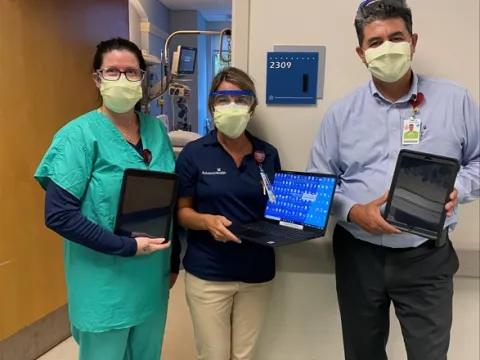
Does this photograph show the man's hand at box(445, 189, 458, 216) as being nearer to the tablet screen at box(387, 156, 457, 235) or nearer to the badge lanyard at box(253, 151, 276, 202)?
the tablet screen at box(387, 156, 457, 235)

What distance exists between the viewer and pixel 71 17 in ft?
8.20

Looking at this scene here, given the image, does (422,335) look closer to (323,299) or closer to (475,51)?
(323,299)

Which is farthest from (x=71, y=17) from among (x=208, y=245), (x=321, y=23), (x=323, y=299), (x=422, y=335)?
(x=422, y=335)

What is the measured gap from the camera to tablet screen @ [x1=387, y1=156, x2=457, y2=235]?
117 cm

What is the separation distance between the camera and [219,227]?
1.34 m

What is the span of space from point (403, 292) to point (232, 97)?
2.70 feet

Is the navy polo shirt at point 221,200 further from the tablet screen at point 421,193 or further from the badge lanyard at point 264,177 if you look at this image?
the tablet screen at point 421,193

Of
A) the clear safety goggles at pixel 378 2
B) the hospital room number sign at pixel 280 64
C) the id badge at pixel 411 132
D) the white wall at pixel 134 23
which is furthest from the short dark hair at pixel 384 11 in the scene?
the white wall at pixel 134 23

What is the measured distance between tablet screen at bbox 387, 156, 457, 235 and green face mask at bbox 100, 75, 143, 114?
0.81m

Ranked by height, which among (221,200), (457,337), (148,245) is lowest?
(457,337)

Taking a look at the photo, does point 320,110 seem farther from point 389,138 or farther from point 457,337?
point 457,337

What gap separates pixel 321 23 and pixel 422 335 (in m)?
1.13

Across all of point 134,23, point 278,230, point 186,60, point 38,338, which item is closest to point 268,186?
point 278,230

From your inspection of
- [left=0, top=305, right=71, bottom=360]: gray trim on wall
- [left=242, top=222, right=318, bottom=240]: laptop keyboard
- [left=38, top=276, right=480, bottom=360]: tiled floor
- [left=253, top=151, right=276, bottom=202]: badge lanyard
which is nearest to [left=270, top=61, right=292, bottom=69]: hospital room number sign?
[left=253, top=151, right=276, bottom=202]: badge lanyard
